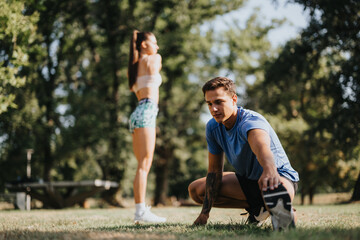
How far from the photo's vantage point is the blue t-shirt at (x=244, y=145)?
3018 millimetres

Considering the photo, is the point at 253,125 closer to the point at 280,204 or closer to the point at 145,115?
the point at 280,204

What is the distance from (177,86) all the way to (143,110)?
14954 millimetres

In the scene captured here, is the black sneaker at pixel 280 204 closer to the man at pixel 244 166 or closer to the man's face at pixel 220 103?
the man at pixel 244 166

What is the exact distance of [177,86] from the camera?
19.1 meters

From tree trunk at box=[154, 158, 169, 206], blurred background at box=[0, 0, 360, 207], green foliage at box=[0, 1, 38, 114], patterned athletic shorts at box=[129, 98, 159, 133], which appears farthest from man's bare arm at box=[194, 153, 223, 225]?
tree trunk at box=[154, 158, 169, 206]

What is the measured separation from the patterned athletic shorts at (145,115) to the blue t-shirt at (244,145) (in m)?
0.93

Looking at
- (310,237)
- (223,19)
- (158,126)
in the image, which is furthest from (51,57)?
(310,237)

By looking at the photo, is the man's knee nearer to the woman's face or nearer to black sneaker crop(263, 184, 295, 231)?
black sneaker crop(263, 184, 295, 231)

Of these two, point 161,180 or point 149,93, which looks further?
Answer: point 161,180

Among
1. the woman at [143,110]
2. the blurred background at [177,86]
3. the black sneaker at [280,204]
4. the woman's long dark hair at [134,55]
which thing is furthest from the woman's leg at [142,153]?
the blurred background at [177,86]

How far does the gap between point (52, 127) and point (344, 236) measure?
46.0 ft

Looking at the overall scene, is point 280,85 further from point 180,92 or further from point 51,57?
point 51,57

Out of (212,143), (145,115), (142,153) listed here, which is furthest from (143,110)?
(212,143)

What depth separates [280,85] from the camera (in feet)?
44.8
